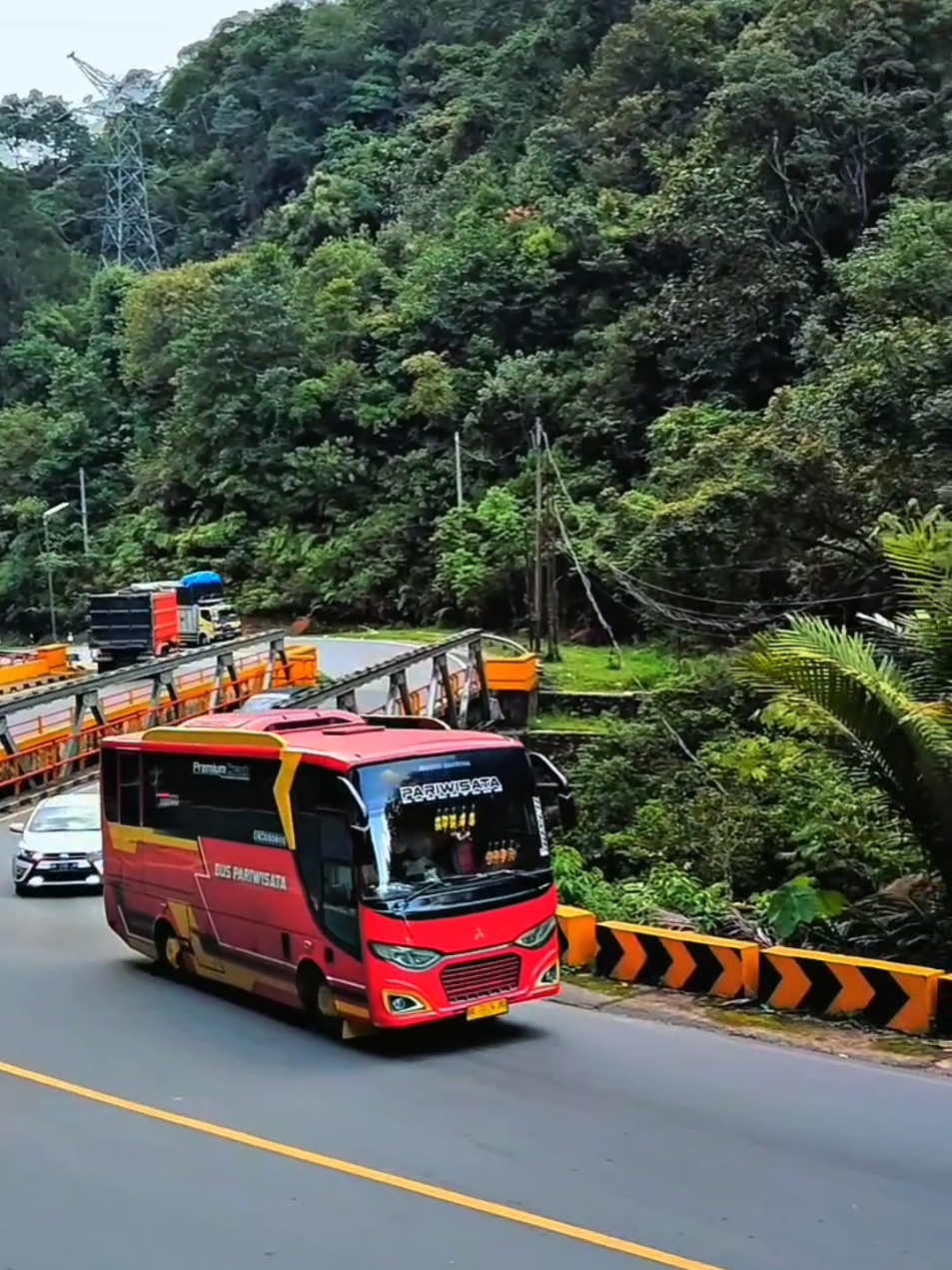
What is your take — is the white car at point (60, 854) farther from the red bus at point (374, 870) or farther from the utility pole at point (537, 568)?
the utility pole at point (537, 568)

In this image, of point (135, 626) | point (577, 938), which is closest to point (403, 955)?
point (577, 938)

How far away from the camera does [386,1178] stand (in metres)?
8.46

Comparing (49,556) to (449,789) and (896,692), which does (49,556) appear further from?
(896,692)

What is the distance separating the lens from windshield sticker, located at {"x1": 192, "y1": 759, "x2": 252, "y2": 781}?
45.0ft

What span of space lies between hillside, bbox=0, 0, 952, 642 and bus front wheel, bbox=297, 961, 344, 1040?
16986 mm

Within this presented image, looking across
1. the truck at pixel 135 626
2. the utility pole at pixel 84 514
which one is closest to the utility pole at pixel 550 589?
the truck at pixel 135 626

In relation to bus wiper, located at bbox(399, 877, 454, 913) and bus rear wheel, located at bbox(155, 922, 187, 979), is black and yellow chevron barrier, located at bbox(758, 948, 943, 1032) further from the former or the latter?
bus rear wheel, located at bbox(155, 922, 187, 979)

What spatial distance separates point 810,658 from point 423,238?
54.8 meters

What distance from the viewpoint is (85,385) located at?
235 ft

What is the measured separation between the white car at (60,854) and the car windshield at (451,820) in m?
10.3

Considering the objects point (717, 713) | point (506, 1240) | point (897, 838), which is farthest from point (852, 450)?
point (506, 1240)

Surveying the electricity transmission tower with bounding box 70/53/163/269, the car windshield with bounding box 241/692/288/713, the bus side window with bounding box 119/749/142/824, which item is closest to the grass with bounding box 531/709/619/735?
the car windshield with bounding box 241/692/288/713

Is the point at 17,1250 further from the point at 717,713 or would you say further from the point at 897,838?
the point at 717,713

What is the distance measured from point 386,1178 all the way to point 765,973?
543 centimetres
